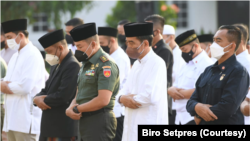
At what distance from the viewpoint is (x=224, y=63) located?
162 inches

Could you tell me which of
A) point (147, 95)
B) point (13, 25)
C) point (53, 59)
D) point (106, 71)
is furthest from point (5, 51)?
point (147, 95)

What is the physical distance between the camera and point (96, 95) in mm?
4289

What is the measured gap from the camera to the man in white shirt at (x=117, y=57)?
6426 mm

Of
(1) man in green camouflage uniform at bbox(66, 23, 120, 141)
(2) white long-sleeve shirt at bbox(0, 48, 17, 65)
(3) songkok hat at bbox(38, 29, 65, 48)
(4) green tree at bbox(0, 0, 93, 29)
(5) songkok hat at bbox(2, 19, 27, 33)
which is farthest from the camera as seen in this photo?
(4) green tree at bbox(0, 0, 93, 29)

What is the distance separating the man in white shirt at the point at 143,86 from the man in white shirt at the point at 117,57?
1.73 meters

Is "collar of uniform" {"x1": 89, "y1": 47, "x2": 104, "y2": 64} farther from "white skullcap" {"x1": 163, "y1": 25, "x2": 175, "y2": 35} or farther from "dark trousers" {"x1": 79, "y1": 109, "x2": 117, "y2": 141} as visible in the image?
"white skullcap" {"x1": 163, "y1": 25, "x2": 175, "y2": 35}

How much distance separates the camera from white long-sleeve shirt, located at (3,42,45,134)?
18.1ft

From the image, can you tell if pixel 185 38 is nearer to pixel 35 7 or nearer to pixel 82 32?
pixel 82 32

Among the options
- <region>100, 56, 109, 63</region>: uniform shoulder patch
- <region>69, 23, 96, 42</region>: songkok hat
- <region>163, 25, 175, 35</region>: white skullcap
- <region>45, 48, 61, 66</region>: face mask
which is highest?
<region>69, 23, 96, 42</region>: songkok hat

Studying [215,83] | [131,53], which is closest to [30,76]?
[131,53]

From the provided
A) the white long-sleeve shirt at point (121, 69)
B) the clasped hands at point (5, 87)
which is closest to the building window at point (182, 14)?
the white long-sleeve shirt at point (121, 69)

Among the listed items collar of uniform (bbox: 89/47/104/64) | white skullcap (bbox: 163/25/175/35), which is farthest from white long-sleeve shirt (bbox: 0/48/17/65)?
collar of uniform (bbox: 89/47/104/64)

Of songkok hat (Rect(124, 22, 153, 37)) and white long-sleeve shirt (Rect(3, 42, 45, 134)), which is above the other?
songkok hat (Rect(124, 22, 153, 37))

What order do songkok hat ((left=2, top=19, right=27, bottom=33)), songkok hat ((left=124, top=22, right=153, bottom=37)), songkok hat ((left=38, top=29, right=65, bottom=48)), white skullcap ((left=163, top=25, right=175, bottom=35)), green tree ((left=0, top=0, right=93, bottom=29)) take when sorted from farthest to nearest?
green tree ((left=0, top=0, right=93, bottom=29)), white skullcap ((left=163, top=25, right=175, bottom=35)), songkok hat ((left=2, top=19, right=27, bottom=33)), songkok hat ((left=38, top=29, right=65, bottom=48)), songkok hat ((left=124, top=22, right=153, bottom=37))
